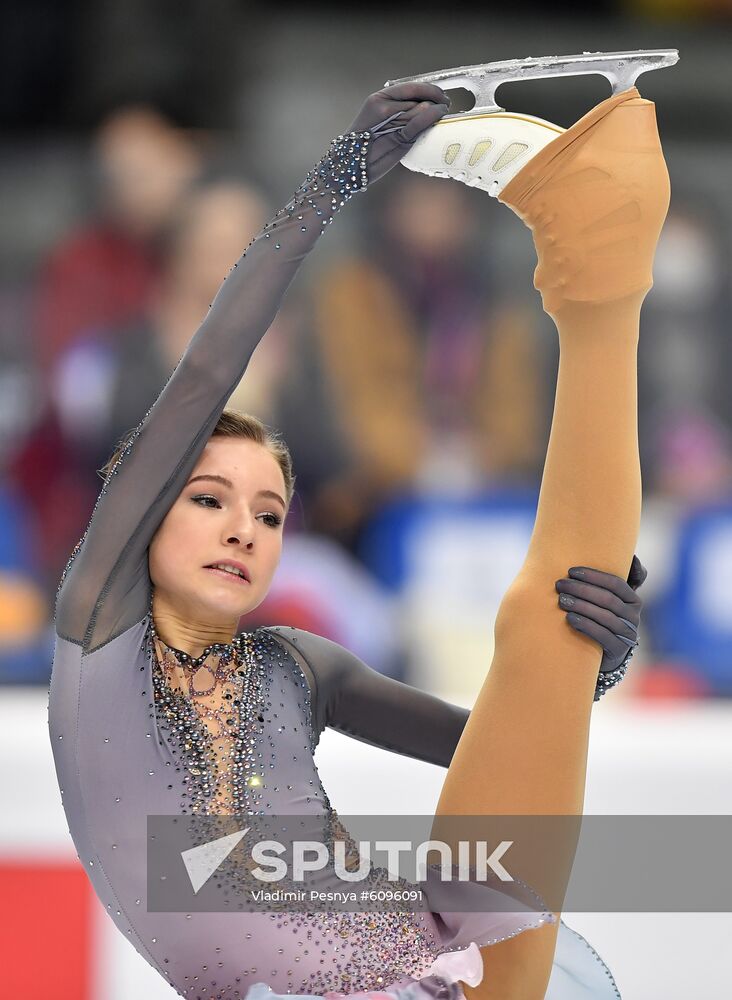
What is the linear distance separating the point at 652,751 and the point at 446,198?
1.54 metres

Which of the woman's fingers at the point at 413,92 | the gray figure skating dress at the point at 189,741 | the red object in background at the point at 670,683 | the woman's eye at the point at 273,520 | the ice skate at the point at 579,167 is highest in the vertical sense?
the red object in background at the point at 670,683

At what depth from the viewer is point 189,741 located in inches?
65.4

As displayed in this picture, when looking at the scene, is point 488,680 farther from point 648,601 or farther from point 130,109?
point 130,109

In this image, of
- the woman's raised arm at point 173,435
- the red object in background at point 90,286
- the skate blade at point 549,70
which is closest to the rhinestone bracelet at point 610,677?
the woman's raised arm at point 173,435

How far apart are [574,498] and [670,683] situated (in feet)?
5.79

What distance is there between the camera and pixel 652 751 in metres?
2.62

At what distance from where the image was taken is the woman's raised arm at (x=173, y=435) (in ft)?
5.27

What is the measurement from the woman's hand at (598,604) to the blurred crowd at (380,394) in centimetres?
159

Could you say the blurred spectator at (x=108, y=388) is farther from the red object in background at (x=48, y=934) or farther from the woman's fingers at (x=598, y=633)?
the woman's fingers at (x=598, y=633)

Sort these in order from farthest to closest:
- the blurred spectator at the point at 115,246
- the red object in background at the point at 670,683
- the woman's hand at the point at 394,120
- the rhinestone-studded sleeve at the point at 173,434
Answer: the blurred spectator at the point at 115,246 < the red object in background at the point at 670,683 < the woman's hand at the point at 394,120 < the rhinestone-studded sleeve at the point at 173,434

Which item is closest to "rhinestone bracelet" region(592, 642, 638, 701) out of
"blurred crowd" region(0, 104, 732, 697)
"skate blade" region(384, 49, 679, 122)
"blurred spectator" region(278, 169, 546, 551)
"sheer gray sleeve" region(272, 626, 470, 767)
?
"sheer gray sleeve" region(272, 626, 470, 767)

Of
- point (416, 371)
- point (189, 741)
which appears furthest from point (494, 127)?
point (416, 371)

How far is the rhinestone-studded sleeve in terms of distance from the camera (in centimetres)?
161

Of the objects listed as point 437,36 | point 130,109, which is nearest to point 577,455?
point 130,109
